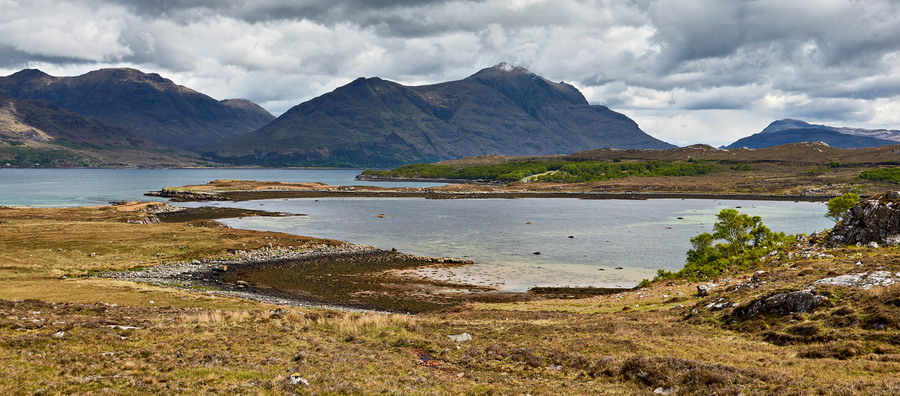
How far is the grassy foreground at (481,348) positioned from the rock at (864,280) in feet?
5.08

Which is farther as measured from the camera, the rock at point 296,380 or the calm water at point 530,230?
the calm water at point 530,230

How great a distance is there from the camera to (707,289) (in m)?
40.0

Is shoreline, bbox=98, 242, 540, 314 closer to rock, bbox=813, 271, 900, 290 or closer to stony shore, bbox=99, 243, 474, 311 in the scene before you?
stony shore, bbox=99, 243, 474, 311

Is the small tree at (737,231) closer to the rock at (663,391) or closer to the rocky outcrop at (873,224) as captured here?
the rocky outcrop at (873,224)

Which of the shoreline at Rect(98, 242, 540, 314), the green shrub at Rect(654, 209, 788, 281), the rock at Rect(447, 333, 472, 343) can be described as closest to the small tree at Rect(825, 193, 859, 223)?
the green shrub at Rect(654, 209, 788, 281)

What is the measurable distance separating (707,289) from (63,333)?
138ft

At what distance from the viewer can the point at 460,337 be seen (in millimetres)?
29938

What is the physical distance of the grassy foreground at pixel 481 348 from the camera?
64.0 feet

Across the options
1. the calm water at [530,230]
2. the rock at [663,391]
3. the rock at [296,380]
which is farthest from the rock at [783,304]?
the calm water at [530,230]

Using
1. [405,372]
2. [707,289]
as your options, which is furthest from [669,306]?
[405,372]

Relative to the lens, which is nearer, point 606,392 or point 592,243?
point 606,392

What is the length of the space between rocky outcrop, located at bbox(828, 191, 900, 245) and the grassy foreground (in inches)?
359

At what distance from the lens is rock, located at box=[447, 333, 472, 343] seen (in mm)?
29541

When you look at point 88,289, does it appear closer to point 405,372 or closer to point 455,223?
point 405,372
